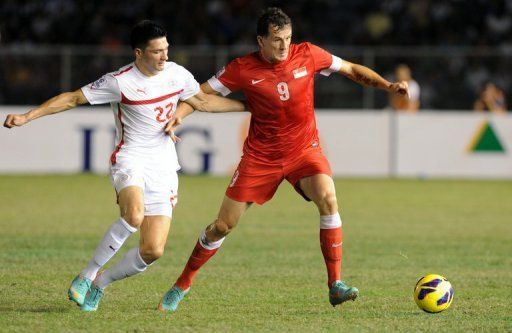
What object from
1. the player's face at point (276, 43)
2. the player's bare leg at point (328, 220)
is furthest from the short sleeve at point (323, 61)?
the player's bare leg at point (328, 220)

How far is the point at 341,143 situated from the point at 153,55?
47.3 ft

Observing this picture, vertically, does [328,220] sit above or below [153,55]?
below

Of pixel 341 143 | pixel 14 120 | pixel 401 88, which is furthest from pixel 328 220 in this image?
pixel 341 143

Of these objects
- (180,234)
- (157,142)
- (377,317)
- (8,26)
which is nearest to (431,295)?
(377,317)

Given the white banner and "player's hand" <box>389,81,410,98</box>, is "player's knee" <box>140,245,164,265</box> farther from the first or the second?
the white banner

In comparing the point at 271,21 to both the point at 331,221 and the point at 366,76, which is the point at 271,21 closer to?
the point at 366,76

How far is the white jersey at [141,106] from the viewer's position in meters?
8.09

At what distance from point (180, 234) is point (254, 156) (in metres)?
4.82

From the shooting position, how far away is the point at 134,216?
7855 millimetres

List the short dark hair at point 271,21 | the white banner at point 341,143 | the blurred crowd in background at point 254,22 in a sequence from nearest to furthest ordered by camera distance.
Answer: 1. the short dark hair at point 271,21
2. the white banner at point 341,143
3. the blurred crowd in background at point 254,22

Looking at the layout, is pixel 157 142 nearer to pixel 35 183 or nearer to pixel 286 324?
pixel 286 324

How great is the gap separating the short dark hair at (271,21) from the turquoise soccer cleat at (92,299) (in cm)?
227

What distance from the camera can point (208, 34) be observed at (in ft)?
83.1

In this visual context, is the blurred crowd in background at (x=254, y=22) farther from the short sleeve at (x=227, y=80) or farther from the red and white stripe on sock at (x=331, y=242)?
the red and white stripe on sock at (x=331, y=242)
